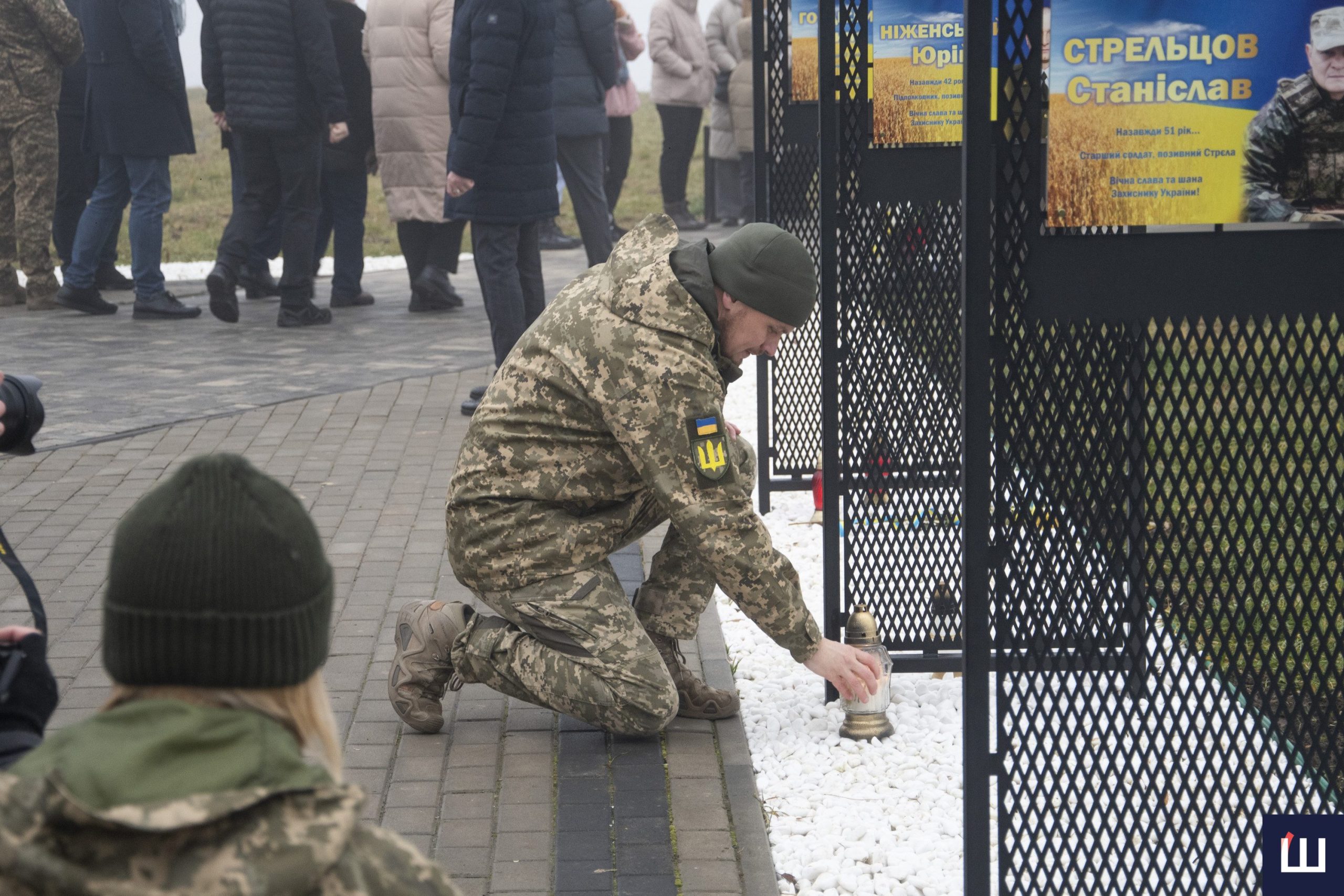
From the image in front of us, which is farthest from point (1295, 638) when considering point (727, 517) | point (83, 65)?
point (83, 65)

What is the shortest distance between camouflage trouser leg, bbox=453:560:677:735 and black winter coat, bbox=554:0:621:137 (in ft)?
21.3

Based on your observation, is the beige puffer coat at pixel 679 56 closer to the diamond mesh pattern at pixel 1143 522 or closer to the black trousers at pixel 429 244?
the black trousers at pixel 429 244

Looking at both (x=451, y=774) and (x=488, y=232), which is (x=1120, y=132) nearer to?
(x=451, y=774)

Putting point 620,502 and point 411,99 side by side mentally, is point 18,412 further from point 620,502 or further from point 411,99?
point 411,99

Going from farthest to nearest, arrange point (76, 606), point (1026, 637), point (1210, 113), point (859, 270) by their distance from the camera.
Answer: point (76, 606) → point (859, 270) → point (1026, 637) → point (1210, 113)

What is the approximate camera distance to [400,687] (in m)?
3.80

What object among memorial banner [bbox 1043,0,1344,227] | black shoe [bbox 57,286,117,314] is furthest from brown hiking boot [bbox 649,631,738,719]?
black shoe [bbox 57,286,117,314]

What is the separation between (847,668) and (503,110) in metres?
4.33

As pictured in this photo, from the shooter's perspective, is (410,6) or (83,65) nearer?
(410,6)

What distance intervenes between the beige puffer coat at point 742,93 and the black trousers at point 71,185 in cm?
533

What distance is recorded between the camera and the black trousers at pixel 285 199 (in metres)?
9.37

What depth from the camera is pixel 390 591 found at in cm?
496

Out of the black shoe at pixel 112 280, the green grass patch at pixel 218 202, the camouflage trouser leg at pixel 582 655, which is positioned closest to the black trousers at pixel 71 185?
the black shoe at pixel 112 280

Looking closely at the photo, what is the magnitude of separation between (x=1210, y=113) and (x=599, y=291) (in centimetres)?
161
